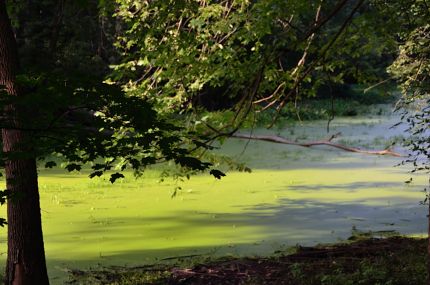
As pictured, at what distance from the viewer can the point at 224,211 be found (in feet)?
18.8

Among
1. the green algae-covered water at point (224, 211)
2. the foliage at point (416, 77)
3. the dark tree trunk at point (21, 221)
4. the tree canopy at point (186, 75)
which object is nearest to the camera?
the tree canopy at point (186, 75)

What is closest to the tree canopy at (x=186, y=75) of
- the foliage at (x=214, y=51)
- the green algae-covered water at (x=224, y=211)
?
the foliage at (x=214, y=51)

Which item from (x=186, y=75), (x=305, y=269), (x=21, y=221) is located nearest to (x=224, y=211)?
(x=305, y=269)

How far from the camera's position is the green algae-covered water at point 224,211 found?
15.1 ft

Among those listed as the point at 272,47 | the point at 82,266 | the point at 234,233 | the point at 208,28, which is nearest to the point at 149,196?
the point at 234,233

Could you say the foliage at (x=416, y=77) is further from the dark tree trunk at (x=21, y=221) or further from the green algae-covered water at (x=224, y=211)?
the dark tree trunk at (x=21, y=221)

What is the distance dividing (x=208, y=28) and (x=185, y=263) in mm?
1593

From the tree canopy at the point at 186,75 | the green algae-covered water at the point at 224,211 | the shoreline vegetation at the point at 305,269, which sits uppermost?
the tree canopy at the point at 186,75

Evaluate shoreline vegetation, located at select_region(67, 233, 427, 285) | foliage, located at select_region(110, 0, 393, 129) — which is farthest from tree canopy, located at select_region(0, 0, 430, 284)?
shoreline vegetation, located at select_region(67, 233, 427, 285)

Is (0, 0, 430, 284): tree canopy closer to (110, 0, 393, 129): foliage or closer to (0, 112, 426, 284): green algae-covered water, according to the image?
(110, 0, 393, 129): foliage

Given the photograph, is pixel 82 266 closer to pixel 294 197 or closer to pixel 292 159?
pixel 294 197

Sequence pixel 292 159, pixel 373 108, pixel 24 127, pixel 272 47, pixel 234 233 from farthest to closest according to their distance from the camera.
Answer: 1. pixel 373 108
2. pixel 292 159
3. pixel 234 233
4. pixel 272 47
5. pixel 24 127

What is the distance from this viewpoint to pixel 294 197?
6363 mm

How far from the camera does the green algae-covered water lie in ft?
15.1
